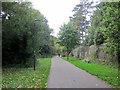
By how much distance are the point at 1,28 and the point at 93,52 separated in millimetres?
12576

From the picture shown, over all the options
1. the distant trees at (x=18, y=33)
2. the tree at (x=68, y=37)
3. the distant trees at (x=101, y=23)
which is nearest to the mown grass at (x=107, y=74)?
the distant trees at (x=101, y=23)

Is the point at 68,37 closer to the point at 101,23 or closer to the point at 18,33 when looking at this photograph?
the point at 101,23

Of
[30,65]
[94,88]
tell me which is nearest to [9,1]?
[30,65]

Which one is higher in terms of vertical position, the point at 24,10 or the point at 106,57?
the point at 24,10

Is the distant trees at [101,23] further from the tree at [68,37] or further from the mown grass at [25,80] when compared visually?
the mown grass at [25,80]

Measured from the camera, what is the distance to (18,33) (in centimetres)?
851

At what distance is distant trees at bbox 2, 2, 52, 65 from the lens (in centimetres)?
802

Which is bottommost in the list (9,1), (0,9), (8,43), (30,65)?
(30,65)

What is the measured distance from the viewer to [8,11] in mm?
8312

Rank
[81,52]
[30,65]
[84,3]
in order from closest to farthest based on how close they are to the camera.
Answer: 1. [30,65]
2. [81,52]
3. [84,3]

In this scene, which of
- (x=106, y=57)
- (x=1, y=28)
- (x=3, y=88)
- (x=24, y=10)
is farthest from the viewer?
(x=106, y=57)

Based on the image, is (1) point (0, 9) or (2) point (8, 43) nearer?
(1) point (0, 9)

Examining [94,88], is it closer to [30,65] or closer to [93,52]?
[30,65]

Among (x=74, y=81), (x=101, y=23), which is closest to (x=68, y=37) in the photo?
(x=101, y=23)
